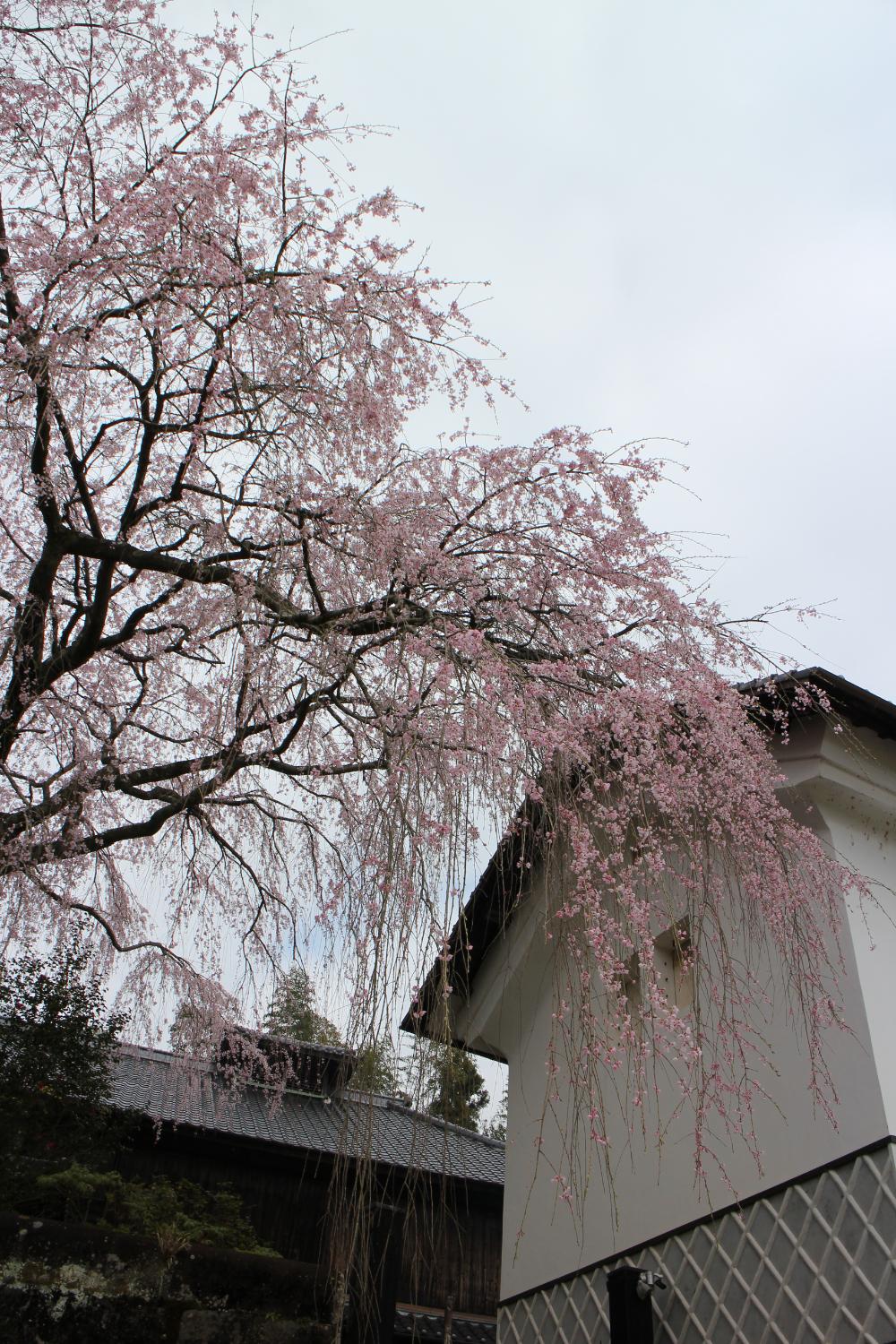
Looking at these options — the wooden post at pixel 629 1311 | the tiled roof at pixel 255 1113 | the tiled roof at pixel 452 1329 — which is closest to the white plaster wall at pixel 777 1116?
the wooden post at pixel 629 1311

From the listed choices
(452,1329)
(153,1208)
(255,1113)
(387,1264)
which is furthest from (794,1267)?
(255,1113)

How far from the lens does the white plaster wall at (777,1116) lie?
5.21 m

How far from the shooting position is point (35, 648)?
5664 millimetres

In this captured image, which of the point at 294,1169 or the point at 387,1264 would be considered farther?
the point at 294,1169

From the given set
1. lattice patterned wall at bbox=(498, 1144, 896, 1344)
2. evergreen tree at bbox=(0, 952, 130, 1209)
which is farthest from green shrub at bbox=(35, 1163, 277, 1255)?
lattice patterned wall at bbox=(498, 1144, 896, 1344)

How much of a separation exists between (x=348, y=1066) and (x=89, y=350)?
3657mm

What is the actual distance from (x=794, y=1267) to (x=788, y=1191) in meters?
0.34

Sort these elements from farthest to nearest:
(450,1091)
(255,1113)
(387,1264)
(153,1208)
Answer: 1. (255,1113)
2. (387,1264)
3. (153,1208)
4. (450,1091)

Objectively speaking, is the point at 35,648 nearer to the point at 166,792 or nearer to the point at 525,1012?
the point at 166,792

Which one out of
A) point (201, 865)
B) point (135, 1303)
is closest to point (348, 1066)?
point (201, 865)

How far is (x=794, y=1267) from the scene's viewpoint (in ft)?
16.8

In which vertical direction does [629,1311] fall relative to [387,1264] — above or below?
above

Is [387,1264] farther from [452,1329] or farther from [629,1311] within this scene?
[629,1311]

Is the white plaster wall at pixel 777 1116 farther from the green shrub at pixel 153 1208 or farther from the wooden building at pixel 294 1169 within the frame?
the green shrub at pixel 153 1208
